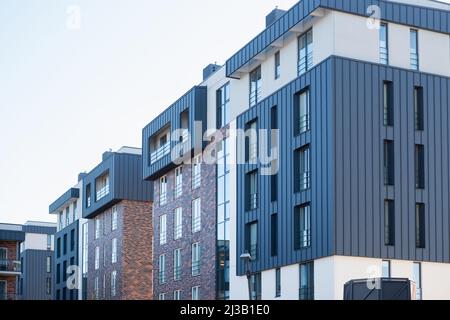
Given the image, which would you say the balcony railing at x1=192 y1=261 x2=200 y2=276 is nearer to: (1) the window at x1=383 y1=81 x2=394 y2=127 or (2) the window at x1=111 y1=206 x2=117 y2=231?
(1) the window at x1=383 y1=81 x2=394 y2=127

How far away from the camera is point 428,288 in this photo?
119 feet

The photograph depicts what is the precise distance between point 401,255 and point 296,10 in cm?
1208

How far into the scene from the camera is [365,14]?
37.7m

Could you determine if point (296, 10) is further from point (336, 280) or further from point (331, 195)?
point (336, 280)

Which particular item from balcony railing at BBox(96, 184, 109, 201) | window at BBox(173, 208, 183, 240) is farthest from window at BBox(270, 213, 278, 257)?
balcony railing at BBox(96, 184, 109, 201)

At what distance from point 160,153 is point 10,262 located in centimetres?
2406

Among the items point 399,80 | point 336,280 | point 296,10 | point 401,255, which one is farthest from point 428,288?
point 296,10

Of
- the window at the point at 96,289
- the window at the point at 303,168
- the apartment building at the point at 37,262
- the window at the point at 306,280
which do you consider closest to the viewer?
the window at the point at 306,280

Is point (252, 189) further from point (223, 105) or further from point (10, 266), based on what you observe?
point (10, 266)

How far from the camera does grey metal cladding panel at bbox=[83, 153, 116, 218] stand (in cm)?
6519

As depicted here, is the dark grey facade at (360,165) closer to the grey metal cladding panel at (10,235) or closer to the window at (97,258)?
the window at (97,258)

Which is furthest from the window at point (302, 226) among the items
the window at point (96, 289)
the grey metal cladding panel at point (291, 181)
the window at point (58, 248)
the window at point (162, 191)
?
the window at point (58, 248)

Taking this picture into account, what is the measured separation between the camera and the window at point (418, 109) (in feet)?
126

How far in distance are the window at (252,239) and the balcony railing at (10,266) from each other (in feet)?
118
